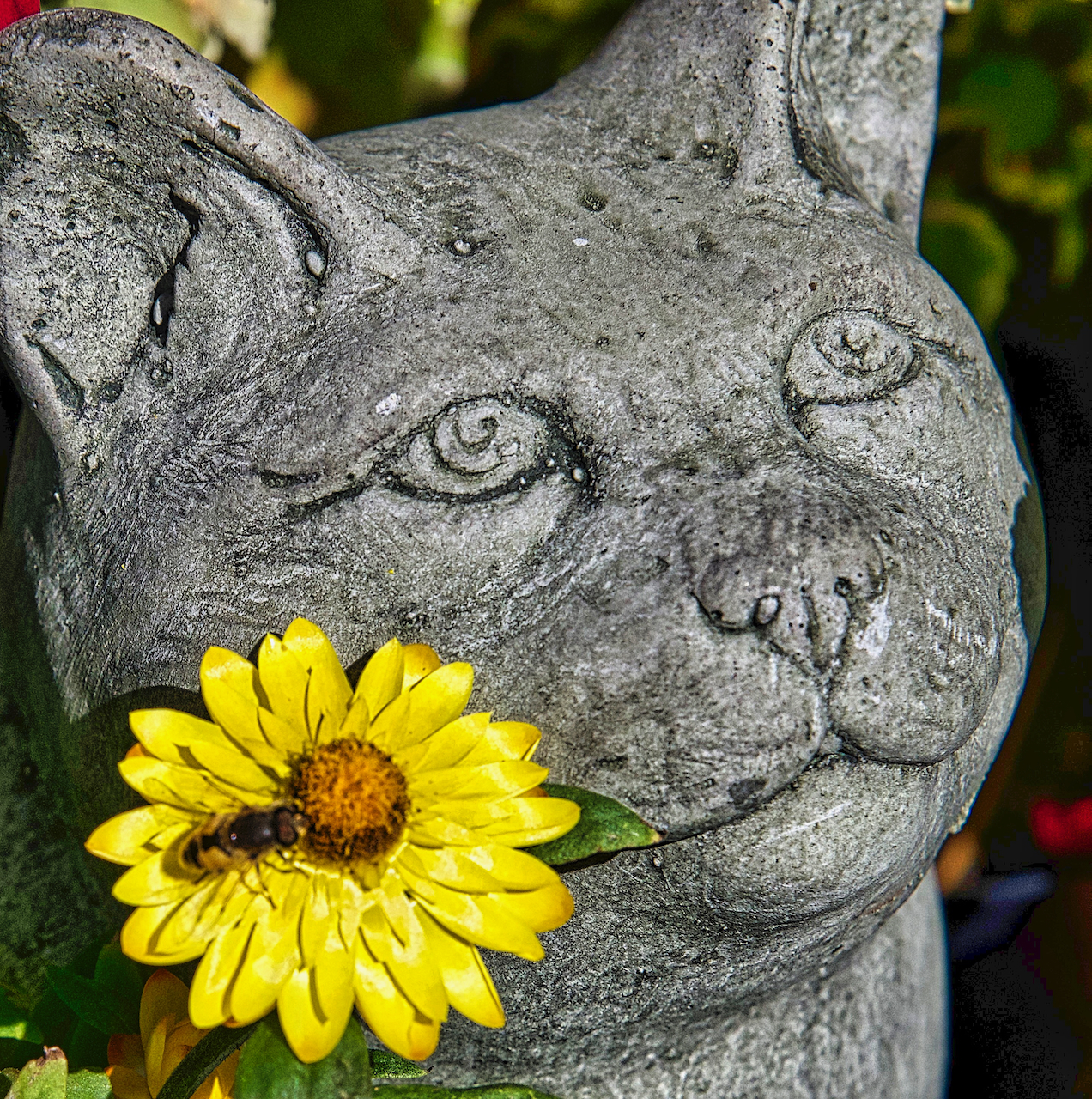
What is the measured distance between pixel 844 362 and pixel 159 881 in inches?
27.2

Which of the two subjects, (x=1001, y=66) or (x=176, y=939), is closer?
(x=176, y=939)

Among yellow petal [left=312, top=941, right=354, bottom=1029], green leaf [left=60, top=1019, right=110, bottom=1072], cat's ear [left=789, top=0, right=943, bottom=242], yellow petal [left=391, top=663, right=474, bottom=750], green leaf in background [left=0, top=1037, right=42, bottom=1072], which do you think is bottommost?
green leaf in background [left=0, top=1037, right=42, bottom=1072]

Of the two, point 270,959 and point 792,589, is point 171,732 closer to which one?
point 270,959

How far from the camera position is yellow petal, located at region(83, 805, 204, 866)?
2.54 feet

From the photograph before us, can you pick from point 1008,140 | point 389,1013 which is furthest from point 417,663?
point 1008,140

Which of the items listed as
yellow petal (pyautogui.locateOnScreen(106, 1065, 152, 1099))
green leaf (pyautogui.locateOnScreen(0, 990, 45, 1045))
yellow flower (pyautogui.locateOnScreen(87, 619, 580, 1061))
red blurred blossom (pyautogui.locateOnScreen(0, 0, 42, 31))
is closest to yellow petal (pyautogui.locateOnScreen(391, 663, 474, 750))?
yellow flower (pyautogui.locateOnScreen(87, 619, 580, 1061))

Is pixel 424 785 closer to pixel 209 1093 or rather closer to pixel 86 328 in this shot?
pixel 209 1093

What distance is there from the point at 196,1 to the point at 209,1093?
4.78 ft

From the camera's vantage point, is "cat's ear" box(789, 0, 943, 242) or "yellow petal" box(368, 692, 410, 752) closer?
"yellow petal" box(368, 692, 410, 752)

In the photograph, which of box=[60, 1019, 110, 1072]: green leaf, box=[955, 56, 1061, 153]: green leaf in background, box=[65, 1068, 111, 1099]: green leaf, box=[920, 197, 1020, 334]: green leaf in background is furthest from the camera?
box=[955, 56, 1061, 153]: green leaf in background

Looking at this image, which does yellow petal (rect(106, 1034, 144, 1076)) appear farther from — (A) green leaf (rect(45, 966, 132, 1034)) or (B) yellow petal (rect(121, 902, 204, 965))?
(B) yellow petal (rect(121, 902, 204, 965))

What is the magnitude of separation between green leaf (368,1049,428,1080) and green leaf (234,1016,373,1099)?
144mm

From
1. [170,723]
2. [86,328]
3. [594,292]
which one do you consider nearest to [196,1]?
[86,328]

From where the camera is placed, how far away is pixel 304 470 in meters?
0.90
